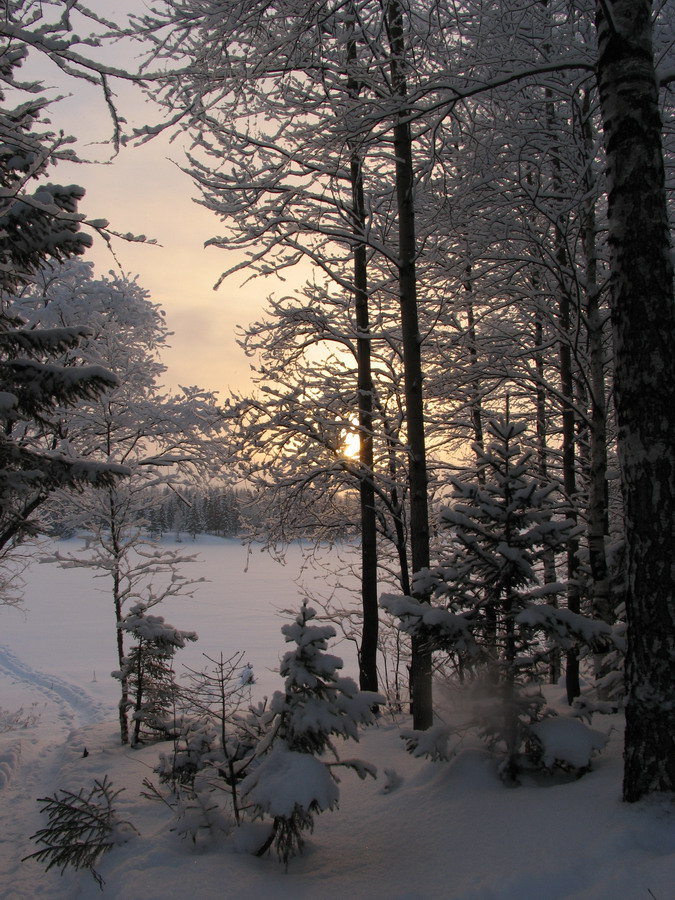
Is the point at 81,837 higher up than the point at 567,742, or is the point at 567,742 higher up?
the point at 567,742

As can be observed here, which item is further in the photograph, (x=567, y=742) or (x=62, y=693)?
(x=62, y=693)

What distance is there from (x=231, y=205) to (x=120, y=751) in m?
8.88

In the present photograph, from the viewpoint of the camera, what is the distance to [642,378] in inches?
127

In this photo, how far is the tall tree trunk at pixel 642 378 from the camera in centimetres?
310

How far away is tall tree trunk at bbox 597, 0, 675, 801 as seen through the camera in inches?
122

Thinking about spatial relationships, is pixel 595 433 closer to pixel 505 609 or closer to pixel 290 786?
pixel 505 609

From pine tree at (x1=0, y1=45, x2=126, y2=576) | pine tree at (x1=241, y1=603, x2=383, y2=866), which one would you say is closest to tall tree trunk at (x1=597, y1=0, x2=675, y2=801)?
pine tree at (x1=241, y1=603, x2=383, y2=866)

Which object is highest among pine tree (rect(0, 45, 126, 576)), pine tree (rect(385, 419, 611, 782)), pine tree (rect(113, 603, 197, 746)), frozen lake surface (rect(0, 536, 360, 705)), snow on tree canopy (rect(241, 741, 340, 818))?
pine tree (rect(0, 45, 126, 576))

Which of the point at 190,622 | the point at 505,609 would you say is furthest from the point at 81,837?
the point at 190,622

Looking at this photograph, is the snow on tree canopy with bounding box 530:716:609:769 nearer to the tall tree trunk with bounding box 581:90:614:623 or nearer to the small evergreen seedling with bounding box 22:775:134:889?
the tall tree trunk with bounding box 581:90:614:623

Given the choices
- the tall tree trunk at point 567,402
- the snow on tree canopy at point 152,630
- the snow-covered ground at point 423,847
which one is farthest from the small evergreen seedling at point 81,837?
the snow on tree canopy at point 152,630

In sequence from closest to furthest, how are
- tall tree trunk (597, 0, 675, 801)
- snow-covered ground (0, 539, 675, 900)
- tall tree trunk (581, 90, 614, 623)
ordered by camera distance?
snow-covered ground (0, 539, 675, 900)
tall tree trunk (597, 0, 675, 801)
tall tree trunk (581, 90, 614, 623)

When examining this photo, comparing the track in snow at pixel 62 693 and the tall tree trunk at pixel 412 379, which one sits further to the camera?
the track in snow at pixel 62 693

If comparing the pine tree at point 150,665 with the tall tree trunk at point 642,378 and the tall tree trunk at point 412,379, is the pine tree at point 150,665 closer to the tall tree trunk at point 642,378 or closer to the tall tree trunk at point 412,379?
the tall tree trunk at point 412,379
